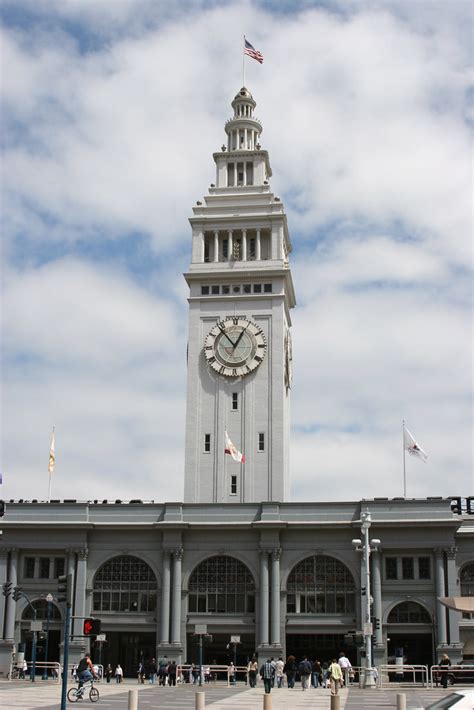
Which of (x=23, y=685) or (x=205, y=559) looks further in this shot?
(x=205, y=559)

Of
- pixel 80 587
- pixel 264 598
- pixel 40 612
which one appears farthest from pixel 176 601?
pixel 40 612

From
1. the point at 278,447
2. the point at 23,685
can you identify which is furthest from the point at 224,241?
the point at 23,685

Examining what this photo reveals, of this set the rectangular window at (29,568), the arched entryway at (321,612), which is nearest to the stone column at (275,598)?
the arched entryway at (321,612)

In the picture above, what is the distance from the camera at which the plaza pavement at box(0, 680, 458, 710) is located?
4166 centimetres

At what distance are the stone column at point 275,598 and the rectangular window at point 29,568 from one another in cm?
1948

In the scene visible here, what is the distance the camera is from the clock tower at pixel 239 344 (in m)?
83.9

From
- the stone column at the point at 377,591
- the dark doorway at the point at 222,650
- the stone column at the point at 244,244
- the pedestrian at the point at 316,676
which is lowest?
the pedestrian at the point at 316,676

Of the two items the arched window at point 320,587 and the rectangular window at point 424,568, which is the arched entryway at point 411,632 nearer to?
the rectangular window at point 424,568

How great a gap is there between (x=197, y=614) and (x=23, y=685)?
18795 mm

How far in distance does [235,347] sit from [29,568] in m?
25.8

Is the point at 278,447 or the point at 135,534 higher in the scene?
the point at 278,447

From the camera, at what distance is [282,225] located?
90.5 metres

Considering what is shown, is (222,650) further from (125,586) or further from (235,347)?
(235,347)

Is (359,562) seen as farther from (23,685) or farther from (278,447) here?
(23,685)
